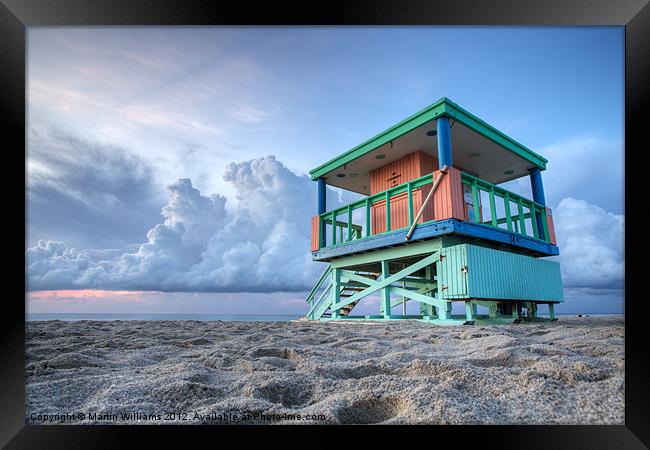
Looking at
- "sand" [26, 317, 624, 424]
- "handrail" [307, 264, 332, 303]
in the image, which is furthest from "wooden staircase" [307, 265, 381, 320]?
"sand" [26, 317, 624, 424]

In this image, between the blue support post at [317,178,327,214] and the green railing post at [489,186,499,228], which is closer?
the green railing post at [489,186,499,228]

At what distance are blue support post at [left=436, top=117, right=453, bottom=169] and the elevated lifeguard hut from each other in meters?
0.02

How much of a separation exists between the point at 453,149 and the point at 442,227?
3516 millimetres

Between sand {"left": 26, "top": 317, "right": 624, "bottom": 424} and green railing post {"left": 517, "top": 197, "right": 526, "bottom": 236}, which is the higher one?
green railing post {"left": 517, "top": 197, "right": 526, "bottom": 236}

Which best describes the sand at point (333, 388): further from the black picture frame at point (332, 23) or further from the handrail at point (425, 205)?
the handrail at point (425, 205)

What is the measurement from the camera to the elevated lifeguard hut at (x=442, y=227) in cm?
667

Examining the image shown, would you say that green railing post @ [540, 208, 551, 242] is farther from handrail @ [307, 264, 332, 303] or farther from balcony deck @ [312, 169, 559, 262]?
handrail @ [307, 264, 332, 303]

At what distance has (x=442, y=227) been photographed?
673 centimetres

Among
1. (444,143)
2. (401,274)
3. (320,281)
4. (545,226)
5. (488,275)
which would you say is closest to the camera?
(488,275)

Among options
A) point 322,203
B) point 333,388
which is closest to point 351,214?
point 322,203

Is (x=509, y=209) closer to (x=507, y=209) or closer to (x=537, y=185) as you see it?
(x=507, y=209)

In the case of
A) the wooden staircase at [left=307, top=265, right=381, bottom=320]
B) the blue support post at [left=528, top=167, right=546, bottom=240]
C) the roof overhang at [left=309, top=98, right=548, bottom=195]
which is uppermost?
the roof overhang at [left=309, top=98, right=548, bottom=195]

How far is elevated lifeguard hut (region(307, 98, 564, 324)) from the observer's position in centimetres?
667

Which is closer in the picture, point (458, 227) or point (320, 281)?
point (458, 227)
